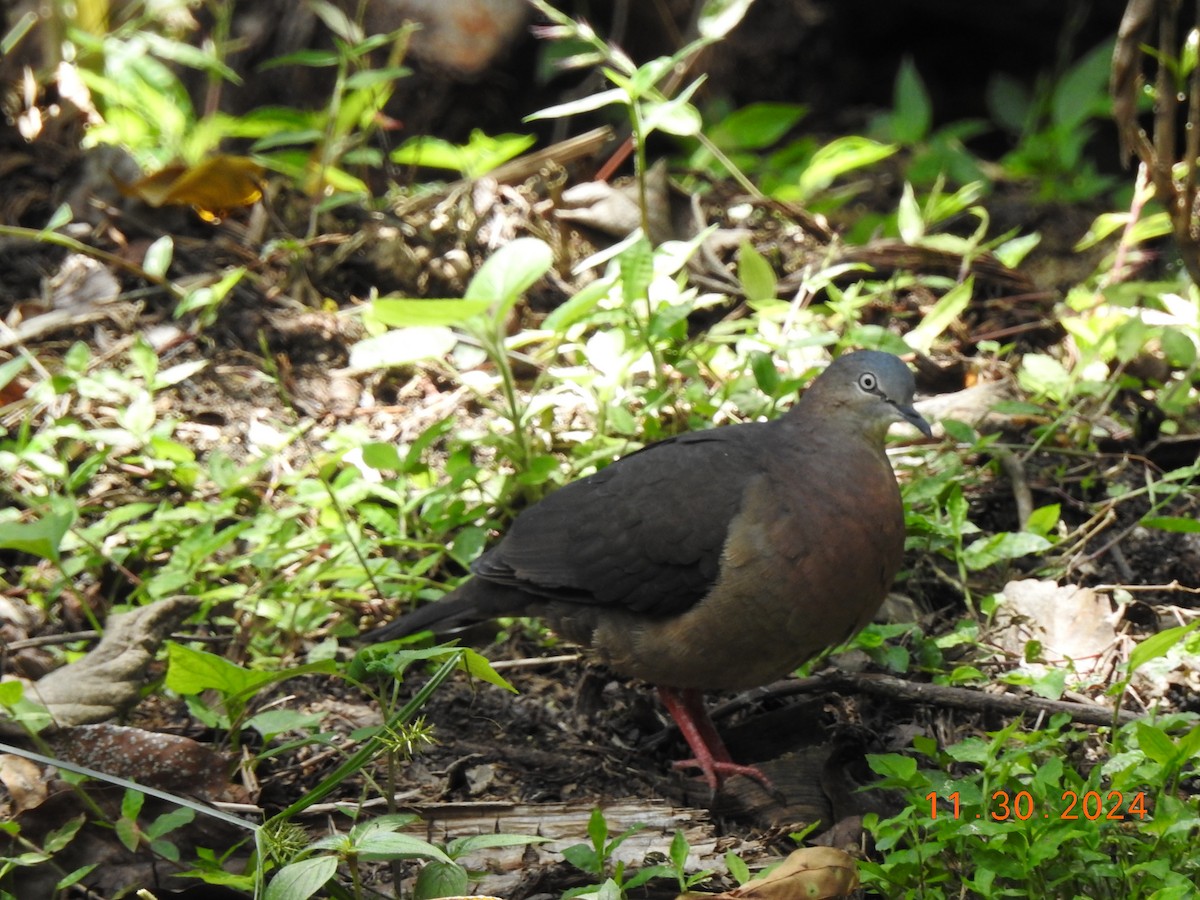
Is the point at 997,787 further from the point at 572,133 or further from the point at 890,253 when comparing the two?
the point at 572,133

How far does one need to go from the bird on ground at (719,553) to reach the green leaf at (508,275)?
1.91ft

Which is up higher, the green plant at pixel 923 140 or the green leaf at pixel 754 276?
the green leaf at pixel 754 276

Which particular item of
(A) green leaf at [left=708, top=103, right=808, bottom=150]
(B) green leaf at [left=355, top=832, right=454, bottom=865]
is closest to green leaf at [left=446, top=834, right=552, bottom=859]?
(B) green leaf at [left=355, top=832, right=454, bottom=865]

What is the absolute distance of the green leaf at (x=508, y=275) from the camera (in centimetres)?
378

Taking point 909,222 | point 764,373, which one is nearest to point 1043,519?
point 764,373

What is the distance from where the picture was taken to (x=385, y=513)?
405cm

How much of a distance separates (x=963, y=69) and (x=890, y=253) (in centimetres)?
284

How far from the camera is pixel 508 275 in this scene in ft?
12.5

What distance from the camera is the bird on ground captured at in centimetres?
316

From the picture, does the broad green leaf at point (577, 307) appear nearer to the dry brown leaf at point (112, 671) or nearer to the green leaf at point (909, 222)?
the dry brown leaf at point (112, 671)

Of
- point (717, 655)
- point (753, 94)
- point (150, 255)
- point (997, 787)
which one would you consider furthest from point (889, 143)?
point (997, 787)

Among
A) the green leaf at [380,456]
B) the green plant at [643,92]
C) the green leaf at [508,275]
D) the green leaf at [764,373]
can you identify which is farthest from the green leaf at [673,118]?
the green leaf at [380,456]

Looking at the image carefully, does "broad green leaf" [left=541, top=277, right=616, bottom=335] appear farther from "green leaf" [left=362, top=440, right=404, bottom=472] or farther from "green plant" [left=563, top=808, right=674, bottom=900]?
"green plant" [left=563, top=808, right=674, bottom=900]

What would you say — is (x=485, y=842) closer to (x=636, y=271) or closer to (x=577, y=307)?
(x=577, y=307)
